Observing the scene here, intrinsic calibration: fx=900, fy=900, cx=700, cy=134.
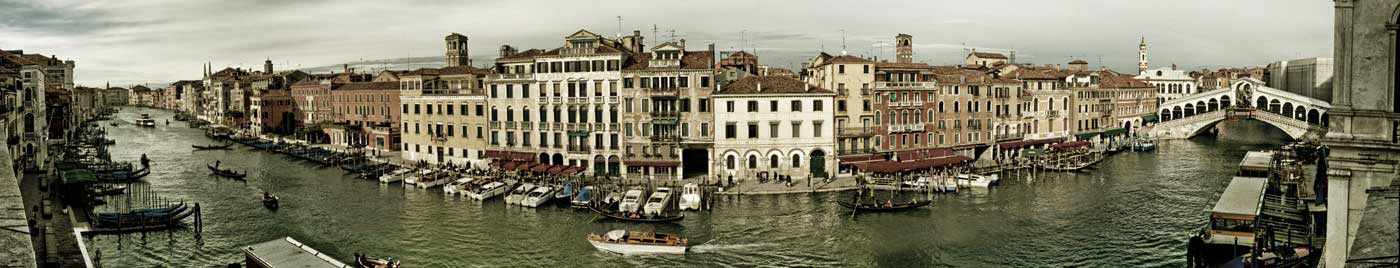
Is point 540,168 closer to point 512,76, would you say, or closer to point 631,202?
point 512,76

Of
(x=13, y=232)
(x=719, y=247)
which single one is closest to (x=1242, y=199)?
(x=719, y=247)

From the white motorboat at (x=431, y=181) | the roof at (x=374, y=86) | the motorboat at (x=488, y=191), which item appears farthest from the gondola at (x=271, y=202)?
the roof at (x=374, y=86)

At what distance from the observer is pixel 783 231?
96.4ft

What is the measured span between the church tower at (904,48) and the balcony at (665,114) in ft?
80.7

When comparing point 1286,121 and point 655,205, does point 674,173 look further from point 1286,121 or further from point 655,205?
point 1286,121

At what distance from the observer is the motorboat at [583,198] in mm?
33719

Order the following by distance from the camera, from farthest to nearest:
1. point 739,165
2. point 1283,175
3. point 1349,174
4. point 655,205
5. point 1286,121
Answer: point 1286,121
point 739,165
point 1283,175
point 655,205
point 1349,174

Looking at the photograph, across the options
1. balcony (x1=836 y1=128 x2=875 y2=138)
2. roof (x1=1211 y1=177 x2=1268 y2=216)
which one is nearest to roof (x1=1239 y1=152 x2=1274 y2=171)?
roof (x1=1211 y1=177 x2=1268 y2=216)

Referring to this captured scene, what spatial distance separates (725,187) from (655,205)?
7252 millimetres

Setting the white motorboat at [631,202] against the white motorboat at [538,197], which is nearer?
the white motorboat at [631,202]

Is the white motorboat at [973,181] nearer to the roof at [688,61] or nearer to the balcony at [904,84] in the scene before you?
the balcony at [904,84]

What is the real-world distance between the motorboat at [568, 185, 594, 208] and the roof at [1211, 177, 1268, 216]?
2060cm

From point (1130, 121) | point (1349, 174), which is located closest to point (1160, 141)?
point (1130, 121)

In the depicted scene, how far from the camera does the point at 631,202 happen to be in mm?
33000
